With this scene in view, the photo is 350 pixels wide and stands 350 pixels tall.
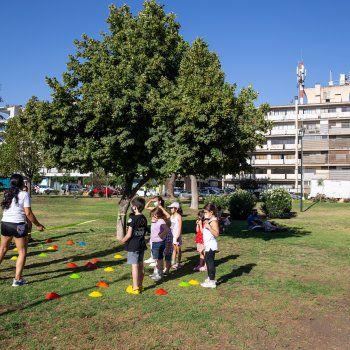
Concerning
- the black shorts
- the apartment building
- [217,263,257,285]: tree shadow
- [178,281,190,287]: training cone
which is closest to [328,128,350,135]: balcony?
the apartment building

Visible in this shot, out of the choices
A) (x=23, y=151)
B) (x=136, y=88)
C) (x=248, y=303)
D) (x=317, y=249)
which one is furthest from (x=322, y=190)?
(x=248, y=303)

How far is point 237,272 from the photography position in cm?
966

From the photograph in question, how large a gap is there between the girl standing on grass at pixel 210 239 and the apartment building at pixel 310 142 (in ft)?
195

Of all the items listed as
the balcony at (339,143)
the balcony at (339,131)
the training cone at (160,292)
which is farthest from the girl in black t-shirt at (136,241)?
the balcony at (339,131)

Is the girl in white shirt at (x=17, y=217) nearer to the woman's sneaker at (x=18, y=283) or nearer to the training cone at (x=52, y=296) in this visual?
the woman's sneaker at (x=18, y=283)

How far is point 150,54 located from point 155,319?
9.45 meters

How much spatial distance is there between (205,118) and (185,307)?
18.6ft

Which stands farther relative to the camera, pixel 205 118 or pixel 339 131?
pixel 339 131

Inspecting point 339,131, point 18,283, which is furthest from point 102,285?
point 339,131

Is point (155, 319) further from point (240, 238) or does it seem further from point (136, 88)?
point (240, 238)

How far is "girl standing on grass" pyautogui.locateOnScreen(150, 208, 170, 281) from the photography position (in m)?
8.34

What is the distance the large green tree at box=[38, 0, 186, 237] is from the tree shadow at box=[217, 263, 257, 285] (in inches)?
161

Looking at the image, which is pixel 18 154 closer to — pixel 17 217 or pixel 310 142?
pixel 17 217

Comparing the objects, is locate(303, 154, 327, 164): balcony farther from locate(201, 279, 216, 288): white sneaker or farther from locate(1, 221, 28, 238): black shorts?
locate(1, 221, 28, 238): black shorts
